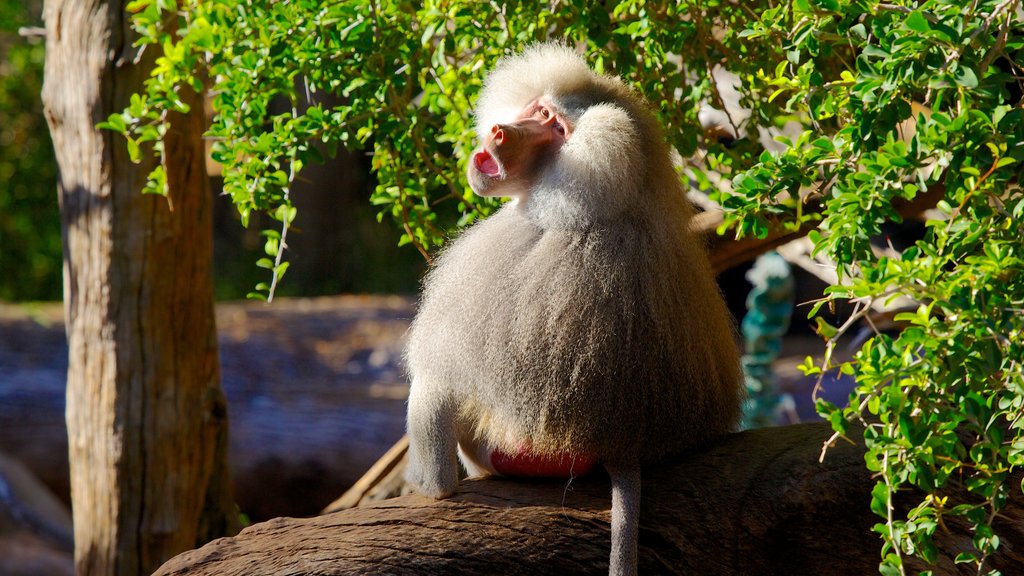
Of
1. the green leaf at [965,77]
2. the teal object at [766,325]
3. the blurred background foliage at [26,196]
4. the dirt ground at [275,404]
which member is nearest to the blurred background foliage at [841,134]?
the green leaf at [965,77]

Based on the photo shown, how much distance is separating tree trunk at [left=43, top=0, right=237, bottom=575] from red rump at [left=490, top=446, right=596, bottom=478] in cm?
165

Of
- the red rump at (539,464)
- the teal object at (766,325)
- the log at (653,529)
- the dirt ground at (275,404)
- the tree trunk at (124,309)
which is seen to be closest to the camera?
the log at (653,529)

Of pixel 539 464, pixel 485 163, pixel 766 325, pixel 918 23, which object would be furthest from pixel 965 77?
pixel 766 325

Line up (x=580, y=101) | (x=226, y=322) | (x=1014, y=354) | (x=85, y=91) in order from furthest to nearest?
(x=226, y=322) → (x=85, y=91) → (x=580, y=101) → (x=1014, y=354)

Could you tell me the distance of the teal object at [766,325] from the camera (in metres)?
4.86

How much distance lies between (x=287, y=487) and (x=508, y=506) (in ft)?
11.5

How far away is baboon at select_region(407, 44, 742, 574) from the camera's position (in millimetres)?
2574

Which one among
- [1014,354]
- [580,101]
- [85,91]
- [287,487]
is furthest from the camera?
[287,487]

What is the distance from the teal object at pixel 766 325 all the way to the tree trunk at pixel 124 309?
2506mm

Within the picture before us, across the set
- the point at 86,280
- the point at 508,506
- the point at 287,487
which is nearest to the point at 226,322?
the point at 287,487

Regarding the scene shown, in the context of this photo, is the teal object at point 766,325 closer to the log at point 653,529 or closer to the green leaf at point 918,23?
the log at point 653,529

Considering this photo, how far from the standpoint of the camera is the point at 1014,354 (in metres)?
1.73

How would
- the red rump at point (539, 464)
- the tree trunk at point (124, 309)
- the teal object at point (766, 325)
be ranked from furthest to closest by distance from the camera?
1. the teal object at point (766, 325)
2. the tree trunk at point (124, 309)
3. the red rump at point (539, 464)

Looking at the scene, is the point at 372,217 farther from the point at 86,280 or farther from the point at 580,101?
the point at 580,101
